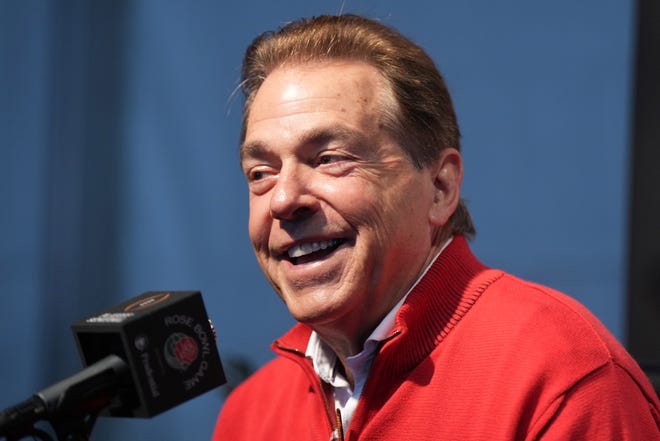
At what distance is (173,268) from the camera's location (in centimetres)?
306

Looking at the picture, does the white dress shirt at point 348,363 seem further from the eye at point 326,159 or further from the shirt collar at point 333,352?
the eye at point 326,159

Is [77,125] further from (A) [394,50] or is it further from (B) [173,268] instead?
(A) [394,50]

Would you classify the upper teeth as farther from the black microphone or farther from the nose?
the black microphone

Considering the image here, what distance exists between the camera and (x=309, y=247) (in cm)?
198

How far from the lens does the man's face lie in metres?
1.95

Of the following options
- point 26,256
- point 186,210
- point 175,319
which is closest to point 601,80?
point 186,210

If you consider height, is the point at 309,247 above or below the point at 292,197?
below

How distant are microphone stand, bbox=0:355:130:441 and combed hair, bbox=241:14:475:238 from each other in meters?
0.91

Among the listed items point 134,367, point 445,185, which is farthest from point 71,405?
point 445,185

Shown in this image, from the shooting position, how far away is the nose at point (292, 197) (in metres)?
1.94

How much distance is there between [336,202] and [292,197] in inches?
3.8

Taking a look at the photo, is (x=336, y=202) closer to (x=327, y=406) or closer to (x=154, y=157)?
(x=327, y=406)

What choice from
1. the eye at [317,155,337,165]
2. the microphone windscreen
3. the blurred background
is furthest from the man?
the blurred background

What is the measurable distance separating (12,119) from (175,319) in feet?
6.29
